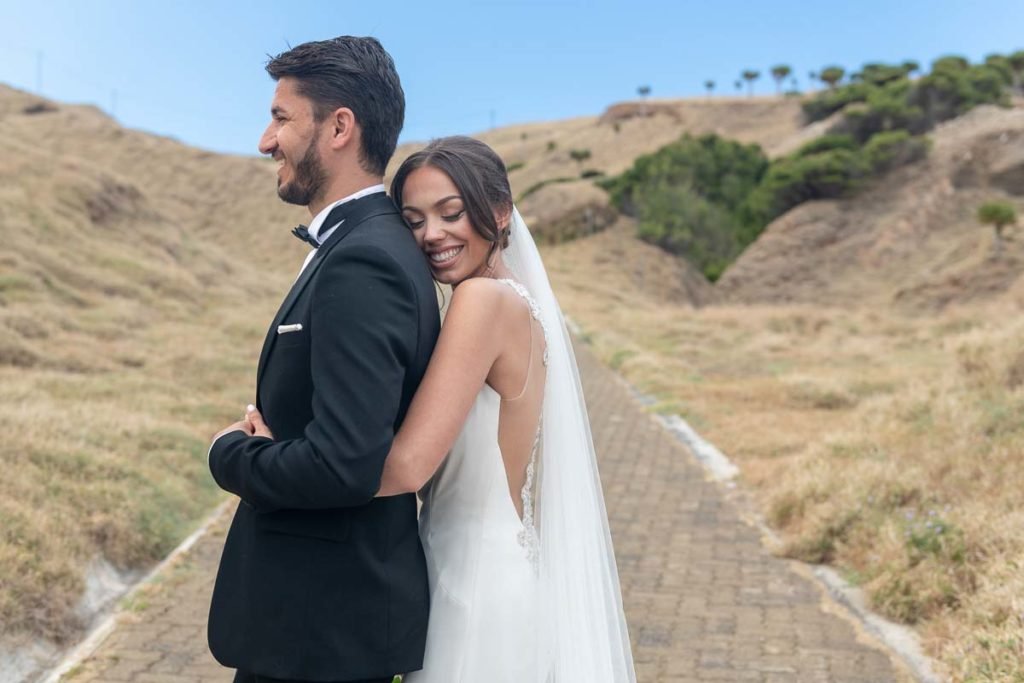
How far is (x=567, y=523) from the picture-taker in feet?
8.45

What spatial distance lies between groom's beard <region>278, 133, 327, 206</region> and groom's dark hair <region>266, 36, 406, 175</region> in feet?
0.26

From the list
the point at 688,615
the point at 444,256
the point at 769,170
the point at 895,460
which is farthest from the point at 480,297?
the point at 769,170

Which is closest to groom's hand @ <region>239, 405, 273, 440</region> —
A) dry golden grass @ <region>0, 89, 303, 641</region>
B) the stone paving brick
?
the stone paving brick

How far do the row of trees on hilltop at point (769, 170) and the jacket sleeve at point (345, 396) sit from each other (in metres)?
36.9

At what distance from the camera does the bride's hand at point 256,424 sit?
207 cm

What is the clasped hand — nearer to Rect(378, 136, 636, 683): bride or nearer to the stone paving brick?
Rect(378, 136, 636, 683): bride

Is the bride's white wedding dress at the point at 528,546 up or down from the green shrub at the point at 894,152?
down

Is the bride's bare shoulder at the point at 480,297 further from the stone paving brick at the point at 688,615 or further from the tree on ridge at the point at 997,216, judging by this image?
the tree on ridge at the point at 997,216

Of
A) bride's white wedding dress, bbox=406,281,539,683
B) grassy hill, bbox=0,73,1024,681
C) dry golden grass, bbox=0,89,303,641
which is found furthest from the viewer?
dry golden grass, bbox=0,89,303,641

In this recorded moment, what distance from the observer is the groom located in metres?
1.91

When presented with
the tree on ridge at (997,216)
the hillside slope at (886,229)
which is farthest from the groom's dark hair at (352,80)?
the hillside slope at (886,229)

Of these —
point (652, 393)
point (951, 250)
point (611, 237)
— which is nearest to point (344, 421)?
point (652, 393)

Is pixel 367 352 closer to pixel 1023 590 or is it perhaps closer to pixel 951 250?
pixel 1023 590

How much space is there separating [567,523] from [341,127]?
1.08 m
